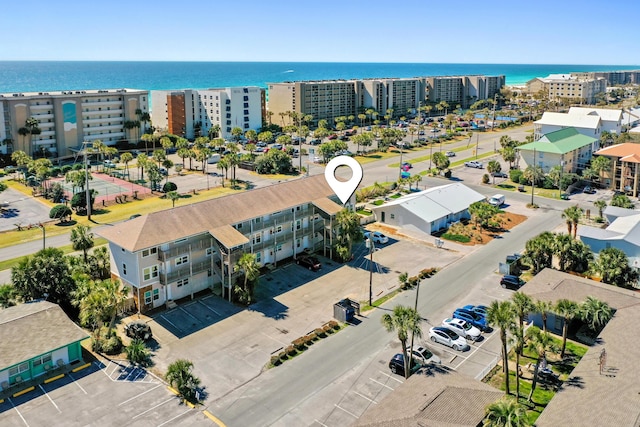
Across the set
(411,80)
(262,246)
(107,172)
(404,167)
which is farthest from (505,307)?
(411,80)

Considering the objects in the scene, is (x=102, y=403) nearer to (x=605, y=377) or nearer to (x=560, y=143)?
(x=605, y=377)

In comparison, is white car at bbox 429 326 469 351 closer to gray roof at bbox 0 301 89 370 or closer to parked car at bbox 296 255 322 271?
parked car at bbox 296 255 322 271

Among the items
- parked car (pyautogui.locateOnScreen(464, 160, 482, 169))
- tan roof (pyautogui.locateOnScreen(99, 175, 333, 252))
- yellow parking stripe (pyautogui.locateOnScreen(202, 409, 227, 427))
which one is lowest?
yellow parking stripe (pyautogui.locateOnScreen(202, 409, 227, 427))

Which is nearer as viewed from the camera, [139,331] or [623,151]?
[139,331]

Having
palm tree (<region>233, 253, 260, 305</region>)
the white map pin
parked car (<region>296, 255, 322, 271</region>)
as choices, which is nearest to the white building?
the white map pin

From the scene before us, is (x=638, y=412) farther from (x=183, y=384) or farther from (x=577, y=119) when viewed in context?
(x=577, y=119)

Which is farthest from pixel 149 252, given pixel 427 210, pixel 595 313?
pixel 427 210
